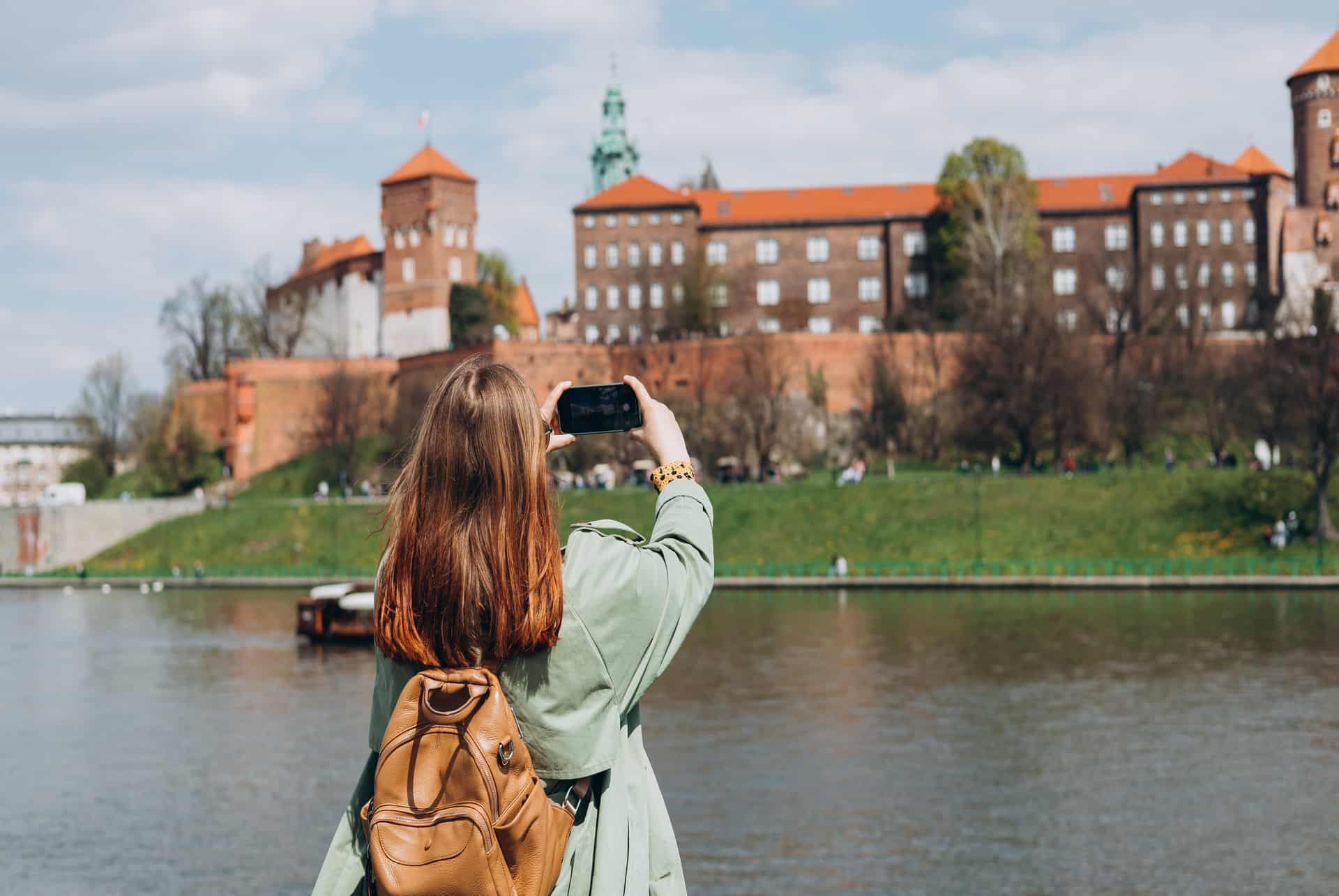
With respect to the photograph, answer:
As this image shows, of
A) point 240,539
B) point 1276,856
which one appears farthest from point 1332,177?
point 1276,856

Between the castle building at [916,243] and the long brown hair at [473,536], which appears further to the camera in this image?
the castle building at [916,243]

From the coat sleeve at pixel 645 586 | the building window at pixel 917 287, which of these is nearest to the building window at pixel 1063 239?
the building window at pixel 917 287

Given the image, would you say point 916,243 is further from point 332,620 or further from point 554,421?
point 554,421

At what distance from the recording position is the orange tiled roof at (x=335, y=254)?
83750 millimetres

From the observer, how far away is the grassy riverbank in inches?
1735

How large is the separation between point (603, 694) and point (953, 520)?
4581 cm

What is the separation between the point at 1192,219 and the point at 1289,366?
79.1 ft

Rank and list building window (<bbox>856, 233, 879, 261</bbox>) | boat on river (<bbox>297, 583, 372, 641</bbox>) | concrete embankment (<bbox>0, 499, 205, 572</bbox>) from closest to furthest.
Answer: boat on river (<bbox>297, 583, 372, 641</bbox>), concrete embankment (<bbox>0, 499, 205, 572</bbox>), building window (<bbox>856, 233, 879, 261</bbox>)

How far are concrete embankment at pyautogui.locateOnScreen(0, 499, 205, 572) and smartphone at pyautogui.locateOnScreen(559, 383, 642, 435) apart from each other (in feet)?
204

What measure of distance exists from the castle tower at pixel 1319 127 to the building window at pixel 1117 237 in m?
7.34

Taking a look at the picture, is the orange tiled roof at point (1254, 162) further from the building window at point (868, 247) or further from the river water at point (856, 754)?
the river water at point (856, 754)

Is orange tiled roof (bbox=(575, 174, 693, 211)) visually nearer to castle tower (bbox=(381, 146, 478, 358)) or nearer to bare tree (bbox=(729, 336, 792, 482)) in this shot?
castle tower (bbox=(381, 146, 478, 358))

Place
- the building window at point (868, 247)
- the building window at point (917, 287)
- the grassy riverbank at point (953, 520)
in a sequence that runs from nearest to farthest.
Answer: the grassy riverbank at point (953, 520)
the building window at point (917, 287)
the building window at point (868, 247)

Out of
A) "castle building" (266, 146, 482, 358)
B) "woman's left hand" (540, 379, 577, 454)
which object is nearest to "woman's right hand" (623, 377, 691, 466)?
"woman's left hand" (540, 379, 577, 454)
